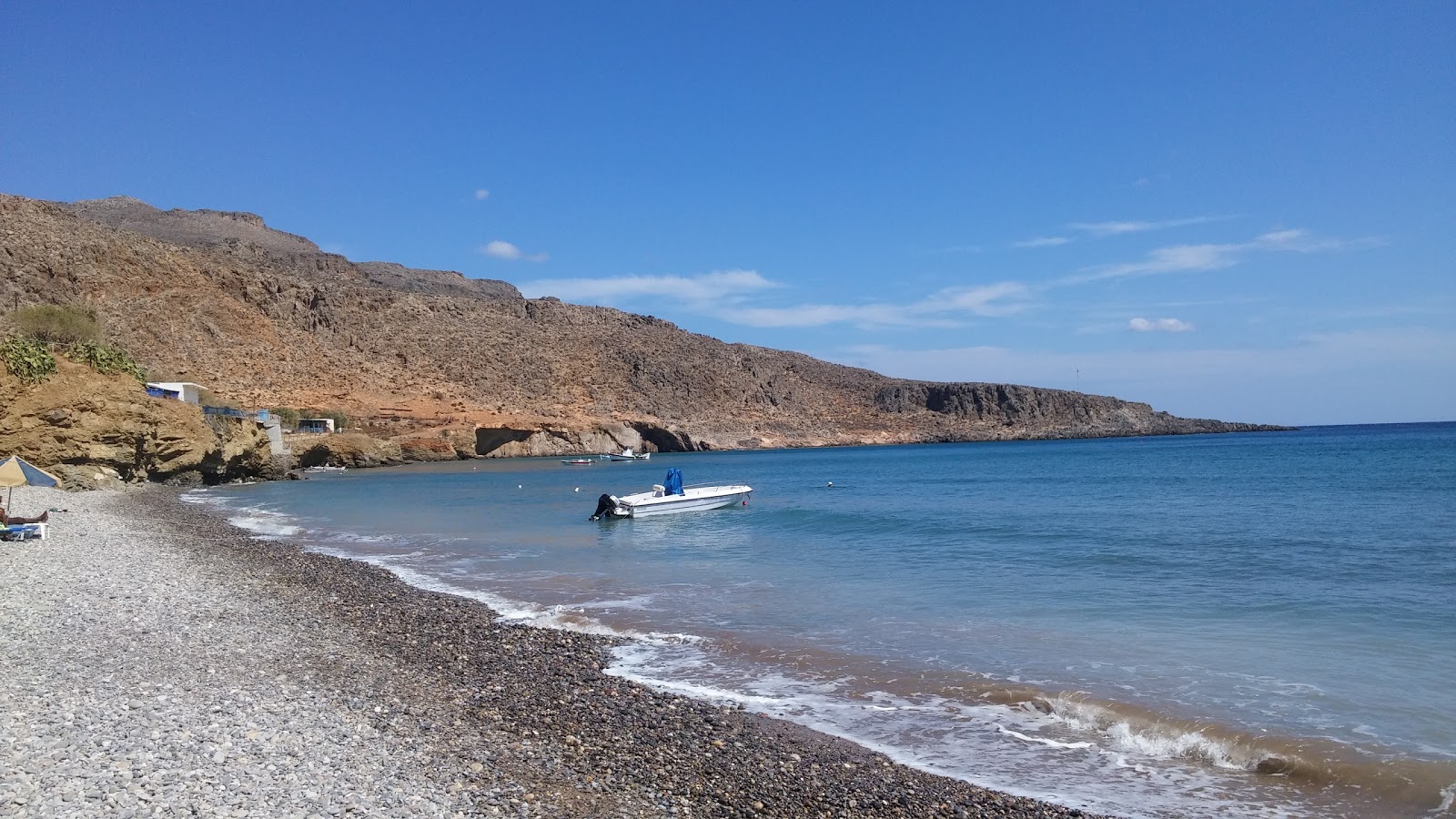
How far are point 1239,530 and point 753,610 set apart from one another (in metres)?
15.8

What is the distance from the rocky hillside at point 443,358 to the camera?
71.3m

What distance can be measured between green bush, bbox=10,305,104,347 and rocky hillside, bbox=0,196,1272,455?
19679mm

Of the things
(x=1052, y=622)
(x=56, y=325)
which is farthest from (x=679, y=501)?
(x=56, y=325)

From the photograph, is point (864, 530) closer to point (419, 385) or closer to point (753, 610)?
point (753, 610)

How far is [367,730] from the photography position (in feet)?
22.6

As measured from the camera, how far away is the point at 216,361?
7125 centimetres

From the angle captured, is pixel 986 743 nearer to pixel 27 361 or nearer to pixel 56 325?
pixel 27 361

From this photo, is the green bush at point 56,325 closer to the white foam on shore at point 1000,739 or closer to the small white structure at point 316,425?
the small white structure at point 316,425

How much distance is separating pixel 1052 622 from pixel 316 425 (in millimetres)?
65651

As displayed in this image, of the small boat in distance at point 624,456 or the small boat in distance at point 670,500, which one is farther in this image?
the small boat in distance at point 624,456

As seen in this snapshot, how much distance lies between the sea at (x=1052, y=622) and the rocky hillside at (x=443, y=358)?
4818 cm

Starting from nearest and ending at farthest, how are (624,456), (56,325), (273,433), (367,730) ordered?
(367,730) < (56,325) < (273,433) < (624,456)

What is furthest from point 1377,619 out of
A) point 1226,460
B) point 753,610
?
point 1226,460

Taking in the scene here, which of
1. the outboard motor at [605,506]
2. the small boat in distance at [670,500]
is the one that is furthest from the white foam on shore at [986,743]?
the small boat in distance at [670,500]
